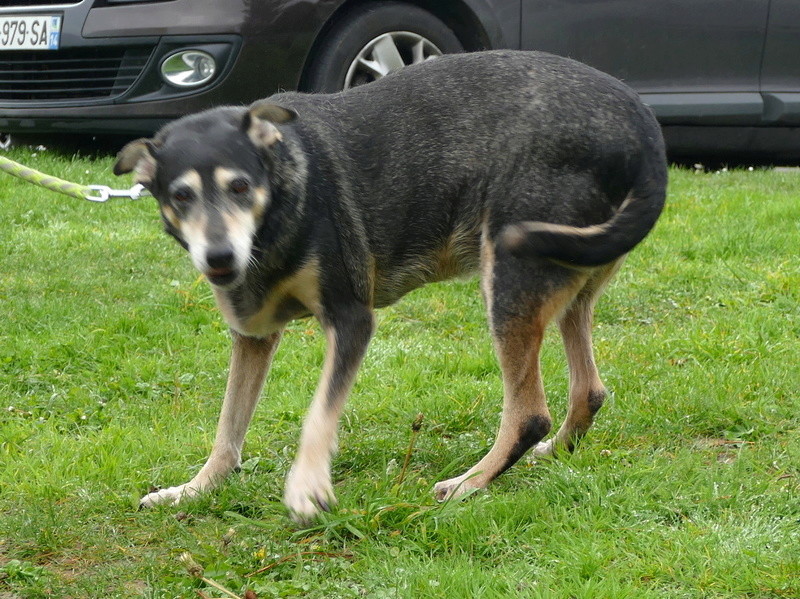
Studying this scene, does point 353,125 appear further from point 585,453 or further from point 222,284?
point 585,453

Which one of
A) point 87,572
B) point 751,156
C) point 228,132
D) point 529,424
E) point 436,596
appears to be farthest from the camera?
point 751,156

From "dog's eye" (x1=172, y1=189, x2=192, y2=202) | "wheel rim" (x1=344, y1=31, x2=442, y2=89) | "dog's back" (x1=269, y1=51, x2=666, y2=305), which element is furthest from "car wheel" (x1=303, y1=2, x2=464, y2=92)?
"dog's eye" (x1=172, y1=189, x2=192, y2=202)

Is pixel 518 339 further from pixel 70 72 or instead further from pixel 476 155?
pixel 70 72

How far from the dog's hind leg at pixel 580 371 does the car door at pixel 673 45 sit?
3.80m

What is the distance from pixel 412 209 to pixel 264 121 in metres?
0.67

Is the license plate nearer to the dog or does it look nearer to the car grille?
the car grille

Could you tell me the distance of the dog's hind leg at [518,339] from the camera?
12.8 feet

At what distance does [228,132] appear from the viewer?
373 cm

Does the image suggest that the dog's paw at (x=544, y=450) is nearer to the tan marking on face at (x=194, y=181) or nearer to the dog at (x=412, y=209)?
the dog at (x=412, y=209)

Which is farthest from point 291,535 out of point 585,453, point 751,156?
point 751,156

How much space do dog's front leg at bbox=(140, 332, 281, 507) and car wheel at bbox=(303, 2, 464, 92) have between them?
321 centimetres

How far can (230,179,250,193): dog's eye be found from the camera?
11.9ft

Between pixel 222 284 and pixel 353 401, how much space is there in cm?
134

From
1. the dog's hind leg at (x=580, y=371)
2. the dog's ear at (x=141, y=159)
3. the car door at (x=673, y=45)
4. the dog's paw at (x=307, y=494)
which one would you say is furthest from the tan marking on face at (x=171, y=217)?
the car door at (x=673, y=45)
